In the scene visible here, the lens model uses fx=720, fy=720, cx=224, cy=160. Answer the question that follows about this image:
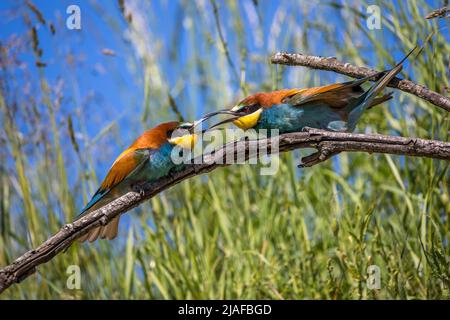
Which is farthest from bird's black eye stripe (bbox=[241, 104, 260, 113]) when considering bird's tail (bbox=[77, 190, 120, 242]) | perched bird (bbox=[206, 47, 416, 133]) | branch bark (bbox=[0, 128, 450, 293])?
bird's tail (bbox=[77, 190, 120, 242])

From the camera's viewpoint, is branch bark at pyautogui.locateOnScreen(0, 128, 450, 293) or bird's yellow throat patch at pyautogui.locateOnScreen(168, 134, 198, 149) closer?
branch bark at pyautogui.locateOnScreen(0, 128, 450, 293)

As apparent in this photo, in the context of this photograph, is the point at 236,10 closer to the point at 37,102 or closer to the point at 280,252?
the point at 37,102

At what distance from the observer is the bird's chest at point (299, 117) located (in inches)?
77.8

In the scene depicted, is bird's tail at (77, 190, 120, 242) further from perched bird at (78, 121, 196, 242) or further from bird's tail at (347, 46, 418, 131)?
bird's tail at (347, 46, 418, 131)

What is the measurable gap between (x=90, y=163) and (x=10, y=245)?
506mm

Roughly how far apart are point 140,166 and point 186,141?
6.1 inches

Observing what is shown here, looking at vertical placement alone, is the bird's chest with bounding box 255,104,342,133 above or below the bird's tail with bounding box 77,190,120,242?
A: above

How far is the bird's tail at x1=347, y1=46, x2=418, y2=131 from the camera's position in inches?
68.3

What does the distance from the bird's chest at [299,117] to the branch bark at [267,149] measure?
29 cm

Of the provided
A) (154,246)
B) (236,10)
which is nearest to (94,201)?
(154,246)

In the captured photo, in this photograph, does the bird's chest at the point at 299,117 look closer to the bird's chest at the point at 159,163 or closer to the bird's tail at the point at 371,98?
the bird's tail at the point at 371,98

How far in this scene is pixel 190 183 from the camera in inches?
116

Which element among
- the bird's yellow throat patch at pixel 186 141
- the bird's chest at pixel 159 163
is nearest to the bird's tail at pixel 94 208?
the bird's chest at pixel 159 163

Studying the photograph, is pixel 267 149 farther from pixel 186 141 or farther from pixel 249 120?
pixel 186 141
